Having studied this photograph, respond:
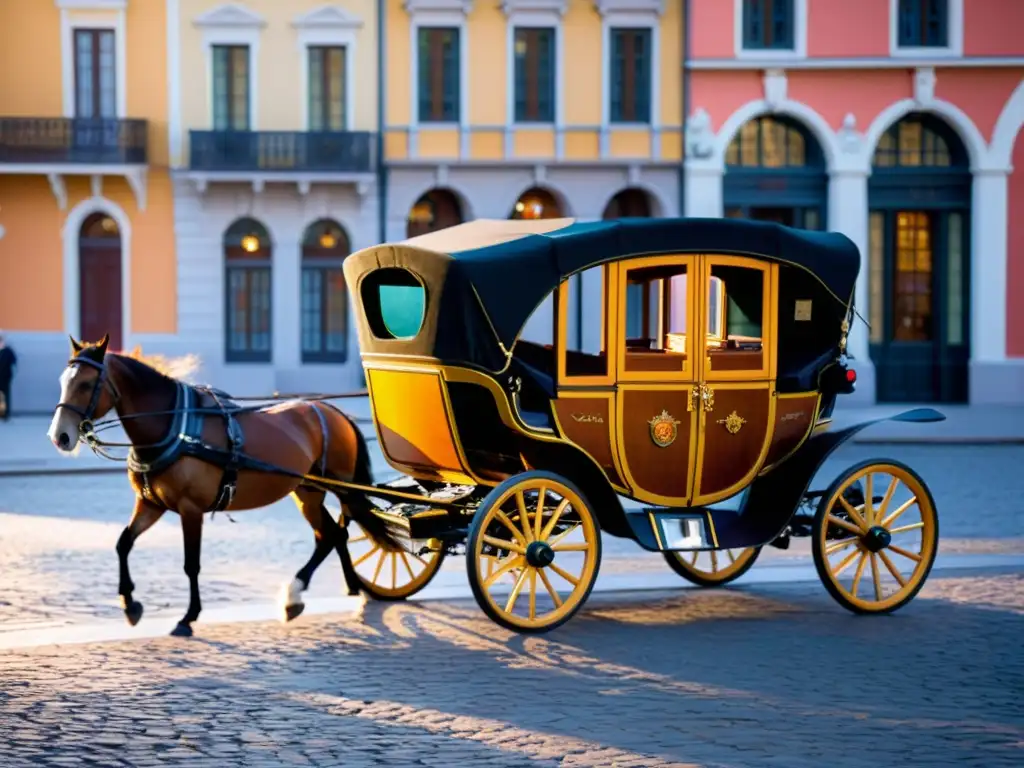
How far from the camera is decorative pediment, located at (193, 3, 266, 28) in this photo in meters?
31.2

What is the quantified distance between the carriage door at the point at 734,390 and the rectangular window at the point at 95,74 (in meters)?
23.4

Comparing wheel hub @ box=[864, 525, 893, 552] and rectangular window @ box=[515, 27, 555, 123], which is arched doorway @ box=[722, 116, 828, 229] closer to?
rectangular window @ box=[515, 27, 555, 123]

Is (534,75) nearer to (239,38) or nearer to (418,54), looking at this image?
(418,54)

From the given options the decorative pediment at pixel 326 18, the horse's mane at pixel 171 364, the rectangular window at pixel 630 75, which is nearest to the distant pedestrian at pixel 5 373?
the decorative pediment at pixel 326 18

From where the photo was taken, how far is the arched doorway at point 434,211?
106 feet

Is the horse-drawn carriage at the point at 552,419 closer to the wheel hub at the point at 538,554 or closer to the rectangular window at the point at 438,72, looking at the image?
the wheel hub at the point at 538,554

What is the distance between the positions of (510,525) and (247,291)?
924 inches

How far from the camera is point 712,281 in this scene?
9992 mm

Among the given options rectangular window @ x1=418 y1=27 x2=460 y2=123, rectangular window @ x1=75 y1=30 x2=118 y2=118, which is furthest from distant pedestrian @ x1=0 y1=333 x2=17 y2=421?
rectangular window @ x1=418 y1=27 x2=460 y2=123

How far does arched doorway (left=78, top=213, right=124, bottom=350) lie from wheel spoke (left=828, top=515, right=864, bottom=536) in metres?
23.8

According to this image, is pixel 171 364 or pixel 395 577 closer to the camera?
pixel 395 577

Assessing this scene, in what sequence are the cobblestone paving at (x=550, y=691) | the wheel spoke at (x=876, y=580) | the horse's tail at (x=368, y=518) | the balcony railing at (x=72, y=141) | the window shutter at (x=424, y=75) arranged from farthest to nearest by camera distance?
the window shutter at (x=424, y=75) < the balcony railing at (x=72, y=141) < the horse's tail at (x=368, y=518) < the wheel spoke at (x=876, y=580) < the cobblestone paving at (x=550, y=691)

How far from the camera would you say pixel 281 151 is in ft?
101

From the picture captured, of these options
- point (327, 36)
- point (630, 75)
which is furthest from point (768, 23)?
point (327, 36)
